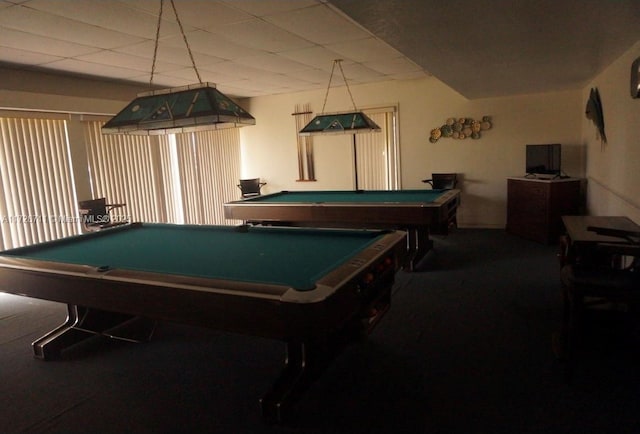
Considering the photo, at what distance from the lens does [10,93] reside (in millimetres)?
4586

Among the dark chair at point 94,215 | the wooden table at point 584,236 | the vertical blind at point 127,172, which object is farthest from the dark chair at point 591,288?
the vertical blind at point 127,172

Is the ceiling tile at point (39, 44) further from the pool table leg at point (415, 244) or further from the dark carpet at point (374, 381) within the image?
the pool table leg at point (415, 244)

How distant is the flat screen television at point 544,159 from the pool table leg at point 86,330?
5412 millimetres

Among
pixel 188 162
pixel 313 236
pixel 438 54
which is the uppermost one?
pixel 438 54

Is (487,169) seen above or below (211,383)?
above

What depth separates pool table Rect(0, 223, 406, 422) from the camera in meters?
1.81

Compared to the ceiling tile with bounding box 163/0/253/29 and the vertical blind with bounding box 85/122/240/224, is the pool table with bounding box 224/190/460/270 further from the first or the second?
the ceiling tile with bounding box 163/0/253/29

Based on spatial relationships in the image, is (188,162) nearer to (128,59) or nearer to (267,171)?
(267,171)

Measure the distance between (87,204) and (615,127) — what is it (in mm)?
5765

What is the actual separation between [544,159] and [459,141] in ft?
4.21

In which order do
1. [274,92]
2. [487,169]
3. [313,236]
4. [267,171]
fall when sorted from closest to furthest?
[313,236] < [487,169] < [274,92] < [267,171]

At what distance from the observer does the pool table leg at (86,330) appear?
2.93 metres

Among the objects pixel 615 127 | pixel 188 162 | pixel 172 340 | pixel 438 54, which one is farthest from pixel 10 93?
pixel 615 127

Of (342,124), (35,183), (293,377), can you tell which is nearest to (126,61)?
(35,183)
